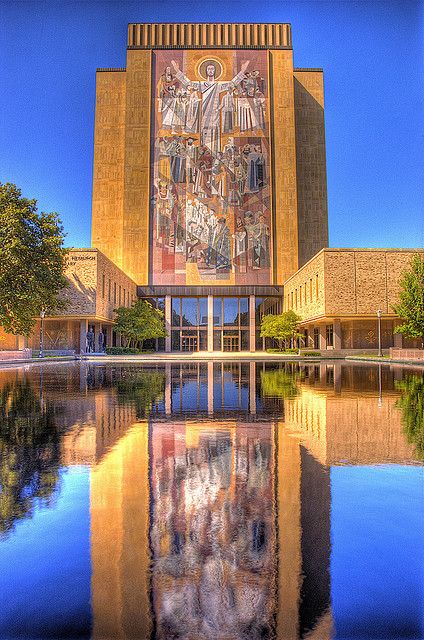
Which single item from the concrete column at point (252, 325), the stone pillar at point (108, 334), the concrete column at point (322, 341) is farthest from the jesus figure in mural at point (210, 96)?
the concrete column at point (322, 341)

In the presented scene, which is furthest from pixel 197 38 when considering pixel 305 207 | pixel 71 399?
pixel 71 399

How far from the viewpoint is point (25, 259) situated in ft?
92.1

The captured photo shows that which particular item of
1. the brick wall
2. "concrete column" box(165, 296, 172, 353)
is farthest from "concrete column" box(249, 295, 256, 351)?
"concrete column" box(165, 296, 172, 353)

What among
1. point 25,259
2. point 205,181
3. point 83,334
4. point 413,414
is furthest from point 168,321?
point 413,414

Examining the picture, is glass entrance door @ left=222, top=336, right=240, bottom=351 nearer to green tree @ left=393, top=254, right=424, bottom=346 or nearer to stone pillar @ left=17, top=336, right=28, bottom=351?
stone pillar @ left=17, top=336, right=28, bottom=351

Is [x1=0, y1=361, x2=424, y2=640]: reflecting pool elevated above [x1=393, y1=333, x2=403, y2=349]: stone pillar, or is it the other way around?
[x1=393, y1=333, x2=403, y2=349]: stone pillar

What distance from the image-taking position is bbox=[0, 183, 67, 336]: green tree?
88.0 ft

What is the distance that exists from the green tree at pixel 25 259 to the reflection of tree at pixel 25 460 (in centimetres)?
1845

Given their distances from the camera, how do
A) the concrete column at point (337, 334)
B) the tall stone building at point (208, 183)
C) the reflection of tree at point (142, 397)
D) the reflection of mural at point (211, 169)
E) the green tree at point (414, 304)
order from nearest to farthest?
the reflection of tree at point (142, 397) → the green tree at point (414, 304) → the concrete column at point (337, 334) → the reflection of mural at point (211, 169) → the tall stone building at point (208, 183)

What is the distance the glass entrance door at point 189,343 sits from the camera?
6744 cm

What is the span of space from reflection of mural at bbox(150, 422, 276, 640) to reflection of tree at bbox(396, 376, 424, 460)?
2164 millimetres

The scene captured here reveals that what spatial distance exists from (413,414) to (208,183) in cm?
5900

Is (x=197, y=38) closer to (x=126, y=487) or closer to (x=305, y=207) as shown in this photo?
(x=305, y=207)

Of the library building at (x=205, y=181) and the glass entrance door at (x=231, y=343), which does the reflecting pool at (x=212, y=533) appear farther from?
the glass entrance door at (x=231, y=343)
